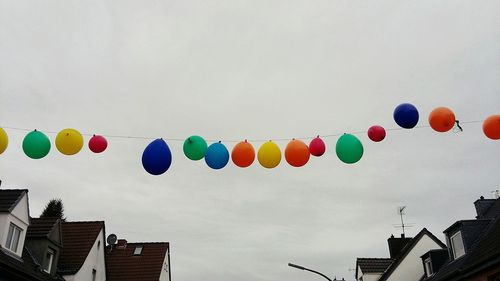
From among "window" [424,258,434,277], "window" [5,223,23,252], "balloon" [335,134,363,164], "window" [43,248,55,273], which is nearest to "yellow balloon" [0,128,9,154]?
"balloon" [335,134,363,164]

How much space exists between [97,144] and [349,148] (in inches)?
217

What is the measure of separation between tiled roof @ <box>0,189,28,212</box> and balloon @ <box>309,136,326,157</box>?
13.3m

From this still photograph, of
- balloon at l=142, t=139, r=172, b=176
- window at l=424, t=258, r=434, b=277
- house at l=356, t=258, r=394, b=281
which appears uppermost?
house at l=356, t=258, r=394, b=281

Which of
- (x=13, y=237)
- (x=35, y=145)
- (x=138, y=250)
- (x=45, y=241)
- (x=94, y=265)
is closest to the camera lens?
(x=35, y=145)

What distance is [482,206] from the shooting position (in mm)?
23469

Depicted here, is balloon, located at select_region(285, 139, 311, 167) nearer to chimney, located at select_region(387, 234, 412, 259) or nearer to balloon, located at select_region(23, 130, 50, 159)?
balloon, located at select_region(23, 130, 50, 159)

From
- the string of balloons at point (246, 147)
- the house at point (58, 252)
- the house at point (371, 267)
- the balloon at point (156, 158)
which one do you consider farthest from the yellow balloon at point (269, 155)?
the house at point (371, 267)

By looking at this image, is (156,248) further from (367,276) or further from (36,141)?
(36,141)

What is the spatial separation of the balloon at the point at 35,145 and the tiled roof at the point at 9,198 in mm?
9697

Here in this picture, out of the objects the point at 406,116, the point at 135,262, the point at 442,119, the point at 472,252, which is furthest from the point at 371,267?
the point at 406,116

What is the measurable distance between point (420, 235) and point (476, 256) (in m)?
10.3

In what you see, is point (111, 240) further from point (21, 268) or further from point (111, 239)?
point (21, 268)

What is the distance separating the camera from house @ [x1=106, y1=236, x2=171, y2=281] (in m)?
32.3

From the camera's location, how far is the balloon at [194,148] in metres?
10.0
